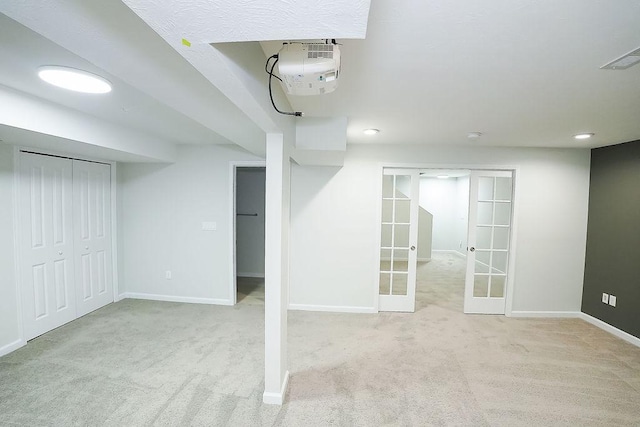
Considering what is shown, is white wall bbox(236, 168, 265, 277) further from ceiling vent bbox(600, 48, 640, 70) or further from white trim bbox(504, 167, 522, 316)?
ceiling vent bbox(600, 48, 640, 70)

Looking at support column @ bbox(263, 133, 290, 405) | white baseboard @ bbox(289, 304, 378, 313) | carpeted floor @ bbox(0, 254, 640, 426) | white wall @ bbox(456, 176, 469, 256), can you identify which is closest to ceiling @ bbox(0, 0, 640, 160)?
support column @ bbox(263, 133, 290, 405)

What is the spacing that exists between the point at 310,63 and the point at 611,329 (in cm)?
453

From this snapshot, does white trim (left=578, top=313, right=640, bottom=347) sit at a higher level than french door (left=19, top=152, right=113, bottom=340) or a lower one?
lower

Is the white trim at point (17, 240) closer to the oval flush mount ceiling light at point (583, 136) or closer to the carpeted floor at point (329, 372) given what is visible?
the carpeted floor at point (329, 372)

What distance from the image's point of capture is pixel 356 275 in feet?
12.5

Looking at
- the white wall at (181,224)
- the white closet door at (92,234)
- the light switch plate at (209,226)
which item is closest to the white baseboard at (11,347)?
the white closet door at (92,234)

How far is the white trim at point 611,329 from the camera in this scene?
10.1 ft

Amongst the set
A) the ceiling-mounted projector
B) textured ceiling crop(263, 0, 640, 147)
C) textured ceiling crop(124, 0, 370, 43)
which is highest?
textured ceiling crop(263, 0, 640, 147)

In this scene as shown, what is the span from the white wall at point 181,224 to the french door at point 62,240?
0.31 metres

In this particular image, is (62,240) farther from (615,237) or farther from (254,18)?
(615,237)

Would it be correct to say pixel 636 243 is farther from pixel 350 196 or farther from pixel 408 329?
pixel 350 196

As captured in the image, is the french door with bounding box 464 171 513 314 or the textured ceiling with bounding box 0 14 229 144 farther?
the french door with bounding box 464 171 513 314

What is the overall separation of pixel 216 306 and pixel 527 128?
417 cm

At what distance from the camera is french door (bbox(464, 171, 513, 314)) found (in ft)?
12.4
